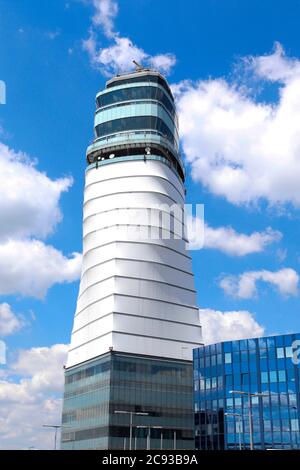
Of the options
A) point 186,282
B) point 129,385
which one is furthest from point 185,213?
point 129,385

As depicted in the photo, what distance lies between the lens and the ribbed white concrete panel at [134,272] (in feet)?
426

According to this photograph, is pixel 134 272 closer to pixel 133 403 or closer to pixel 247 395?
pixel 133 403

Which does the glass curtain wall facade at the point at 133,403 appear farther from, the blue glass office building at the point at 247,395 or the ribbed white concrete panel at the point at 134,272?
the blue glass office building at the point at 247,395

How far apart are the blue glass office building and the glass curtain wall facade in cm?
1874

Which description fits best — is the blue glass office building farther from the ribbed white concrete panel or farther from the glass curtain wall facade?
the ribbed white concrete panel

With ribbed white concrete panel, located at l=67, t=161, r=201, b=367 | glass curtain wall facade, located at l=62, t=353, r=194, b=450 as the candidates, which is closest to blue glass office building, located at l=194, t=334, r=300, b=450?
glass curtain wall facade, located at l=62, t=353, r=194, b=450

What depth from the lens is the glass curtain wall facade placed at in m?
120

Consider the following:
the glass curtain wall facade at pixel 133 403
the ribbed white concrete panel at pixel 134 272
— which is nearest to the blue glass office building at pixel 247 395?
the glass curtain wall facade at pixel 133 403

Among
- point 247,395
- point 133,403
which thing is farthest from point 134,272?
point 247,395

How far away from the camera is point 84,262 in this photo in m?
141

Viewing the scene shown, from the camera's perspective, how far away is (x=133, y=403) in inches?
4838
